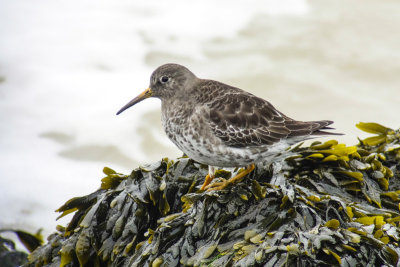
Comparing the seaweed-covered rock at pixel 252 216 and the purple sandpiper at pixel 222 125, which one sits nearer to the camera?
the seaweed-covered rock at pixel 252 216

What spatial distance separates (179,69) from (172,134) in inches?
31.8

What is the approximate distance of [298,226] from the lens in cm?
412

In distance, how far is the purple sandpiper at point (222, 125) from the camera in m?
5.22

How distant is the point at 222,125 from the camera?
5.36 meters

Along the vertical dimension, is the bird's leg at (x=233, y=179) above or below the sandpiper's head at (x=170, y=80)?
below

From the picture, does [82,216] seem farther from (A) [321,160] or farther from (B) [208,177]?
(A) [321,160]

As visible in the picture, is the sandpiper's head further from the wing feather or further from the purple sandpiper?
the wing feather

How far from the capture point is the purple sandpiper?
17.1 feet

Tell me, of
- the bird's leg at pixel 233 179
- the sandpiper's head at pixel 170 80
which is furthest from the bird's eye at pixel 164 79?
the bird's leg at pixel 233 179

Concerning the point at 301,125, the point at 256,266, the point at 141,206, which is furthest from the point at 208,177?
the point at 256,266

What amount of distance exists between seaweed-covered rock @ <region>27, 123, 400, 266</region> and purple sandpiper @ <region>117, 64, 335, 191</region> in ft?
0.55

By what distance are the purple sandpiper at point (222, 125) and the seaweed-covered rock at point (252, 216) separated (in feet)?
0.55

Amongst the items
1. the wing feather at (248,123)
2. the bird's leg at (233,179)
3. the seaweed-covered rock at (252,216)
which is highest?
the wing feather at (248,123)

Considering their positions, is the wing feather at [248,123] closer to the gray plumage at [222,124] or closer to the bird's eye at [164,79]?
the gray plumage at [222,124]
